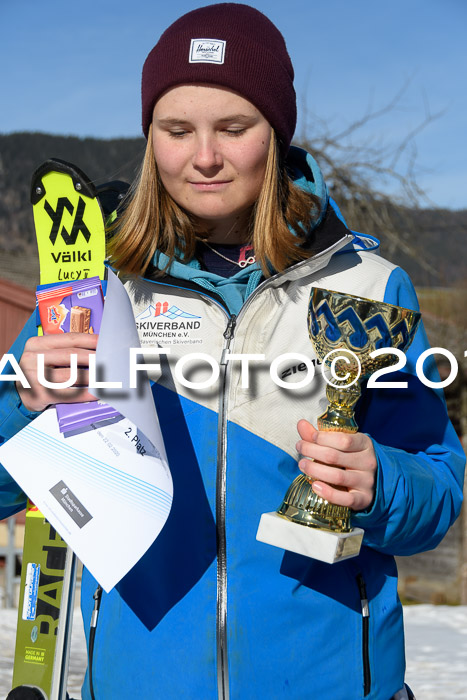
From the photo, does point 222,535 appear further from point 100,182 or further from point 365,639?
point 100,182

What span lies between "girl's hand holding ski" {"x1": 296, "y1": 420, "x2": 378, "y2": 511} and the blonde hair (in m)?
0.41

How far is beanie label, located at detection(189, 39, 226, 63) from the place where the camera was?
1473 mm

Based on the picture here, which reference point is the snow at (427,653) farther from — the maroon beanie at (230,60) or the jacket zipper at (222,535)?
the maroon beanie at (230,60)

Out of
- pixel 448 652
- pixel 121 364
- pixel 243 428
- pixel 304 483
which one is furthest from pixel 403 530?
pixel 448 652

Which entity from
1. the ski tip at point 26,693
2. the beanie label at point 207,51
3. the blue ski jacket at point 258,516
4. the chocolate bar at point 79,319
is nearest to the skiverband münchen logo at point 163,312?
the blue ski jacket at point 258,516

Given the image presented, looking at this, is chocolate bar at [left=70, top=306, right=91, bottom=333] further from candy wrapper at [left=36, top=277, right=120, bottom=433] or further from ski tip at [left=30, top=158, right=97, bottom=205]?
ski tip at [left=30, top=158, right=97, bottom=205]

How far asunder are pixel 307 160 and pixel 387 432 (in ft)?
2.05

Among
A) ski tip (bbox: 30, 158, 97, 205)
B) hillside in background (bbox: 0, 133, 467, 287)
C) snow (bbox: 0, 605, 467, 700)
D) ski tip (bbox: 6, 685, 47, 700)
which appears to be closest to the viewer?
ski tip (bbox: 6, 685, 47, 700)

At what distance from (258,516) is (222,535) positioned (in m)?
0.07

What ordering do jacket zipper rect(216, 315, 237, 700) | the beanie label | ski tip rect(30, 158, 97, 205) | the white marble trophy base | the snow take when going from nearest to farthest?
Answer: 1. the white marble trophy base
2. jacket zipper rect(216, 315, 237, 700)
3. the beanie label
4. ski tip rect(30, 158, 97, 205)
5. the snow

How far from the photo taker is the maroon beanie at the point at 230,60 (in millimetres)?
1474

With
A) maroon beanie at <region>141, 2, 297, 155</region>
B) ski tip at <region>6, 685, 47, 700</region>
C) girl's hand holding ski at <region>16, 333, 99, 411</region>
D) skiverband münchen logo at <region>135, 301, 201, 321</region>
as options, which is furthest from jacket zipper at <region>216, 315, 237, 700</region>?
ski tip at <region>6, 685, 47, 700</region>

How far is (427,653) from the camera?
5.94m

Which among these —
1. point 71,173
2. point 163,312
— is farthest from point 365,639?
point 71,173
